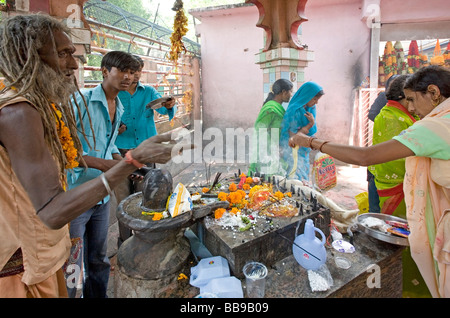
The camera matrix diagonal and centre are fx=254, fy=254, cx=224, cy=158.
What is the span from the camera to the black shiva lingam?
76.9 inches

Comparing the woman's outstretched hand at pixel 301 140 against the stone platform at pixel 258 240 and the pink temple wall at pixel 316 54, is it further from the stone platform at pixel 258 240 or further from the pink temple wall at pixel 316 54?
the pink temple wall at pixel 316 54

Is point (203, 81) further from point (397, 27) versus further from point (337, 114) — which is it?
point (397, 27)

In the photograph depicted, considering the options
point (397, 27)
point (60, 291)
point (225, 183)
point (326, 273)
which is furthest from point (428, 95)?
point (397, 27)

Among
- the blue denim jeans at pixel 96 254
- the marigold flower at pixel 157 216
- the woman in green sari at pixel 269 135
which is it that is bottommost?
the blue denim jeans at pixel 96 254

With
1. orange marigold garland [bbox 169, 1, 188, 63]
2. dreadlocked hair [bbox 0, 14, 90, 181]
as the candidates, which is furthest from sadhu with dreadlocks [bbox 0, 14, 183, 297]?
orange marigold garland [bbox 169, 1, 188, 63]

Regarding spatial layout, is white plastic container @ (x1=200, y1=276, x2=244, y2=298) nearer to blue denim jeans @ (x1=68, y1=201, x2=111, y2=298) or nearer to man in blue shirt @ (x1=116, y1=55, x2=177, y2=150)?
blue denim jeans @ (x1=68, y1=201, x2=111, y2=298)

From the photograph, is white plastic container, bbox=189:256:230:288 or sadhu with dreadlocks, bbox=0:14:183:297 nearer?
sadhu with dreadlocks, bbox=0:14:183:297

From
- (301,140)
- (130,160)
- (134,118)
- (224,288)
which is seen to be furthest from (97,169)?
(301,140)

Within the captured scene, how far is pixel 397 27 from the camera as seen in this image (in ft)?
27.0

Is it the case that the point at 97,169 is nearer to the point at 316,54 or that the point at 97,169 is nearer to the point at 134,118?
the point at 134,118

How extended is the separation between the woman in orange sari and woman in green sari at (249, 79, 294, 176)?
248 cm

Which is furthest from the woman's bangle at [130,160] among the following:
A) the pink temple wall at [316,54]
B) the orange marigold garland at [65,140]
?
the pink temple wall at [316,54]

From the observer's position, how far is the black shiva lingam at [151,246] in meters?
1.95

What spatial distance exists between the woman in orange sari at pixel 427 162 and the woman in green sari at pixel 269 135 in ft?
8.15
